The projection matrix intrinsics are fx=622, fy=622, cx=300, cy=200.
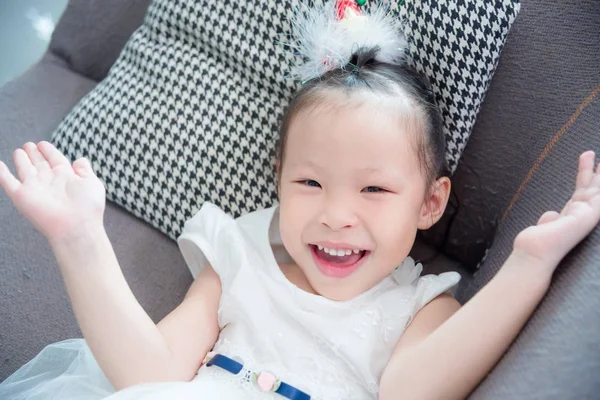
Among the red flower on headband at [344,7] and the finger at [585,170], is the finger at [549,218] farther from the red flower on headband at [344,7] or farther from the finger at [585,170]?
the red flower on headband at [344,7]

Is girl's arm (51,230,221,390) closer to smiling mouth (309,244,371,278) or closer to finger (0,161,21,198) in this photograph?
finger (0,161,21,198)

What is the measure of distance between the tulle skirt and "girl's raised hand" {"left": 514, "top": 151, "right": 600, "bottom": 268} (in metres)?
0.50

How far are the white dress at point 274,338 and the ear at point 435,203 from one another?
0.35 ft

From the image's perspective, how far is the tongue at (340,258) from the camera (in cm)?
110

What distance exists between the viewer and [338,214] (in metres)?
1.02

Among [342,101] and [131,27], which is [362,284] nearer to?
[342,101]

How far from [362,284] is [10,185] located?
60cm

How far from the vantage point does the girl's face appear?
103 cm

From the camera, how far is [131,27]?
5.17ft

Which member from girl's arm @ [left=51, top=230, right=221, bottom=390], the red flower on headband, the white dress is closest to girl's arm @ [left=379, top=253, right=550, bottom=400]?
the white dress

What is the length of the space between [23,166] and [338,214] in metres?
0.50

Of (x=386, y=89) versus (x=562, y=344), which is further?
(x=386, y=89)

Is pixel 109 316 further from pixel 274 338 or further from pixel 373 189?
pixel 373 189

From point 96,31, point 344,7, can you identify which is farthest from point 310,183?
point 96,31
